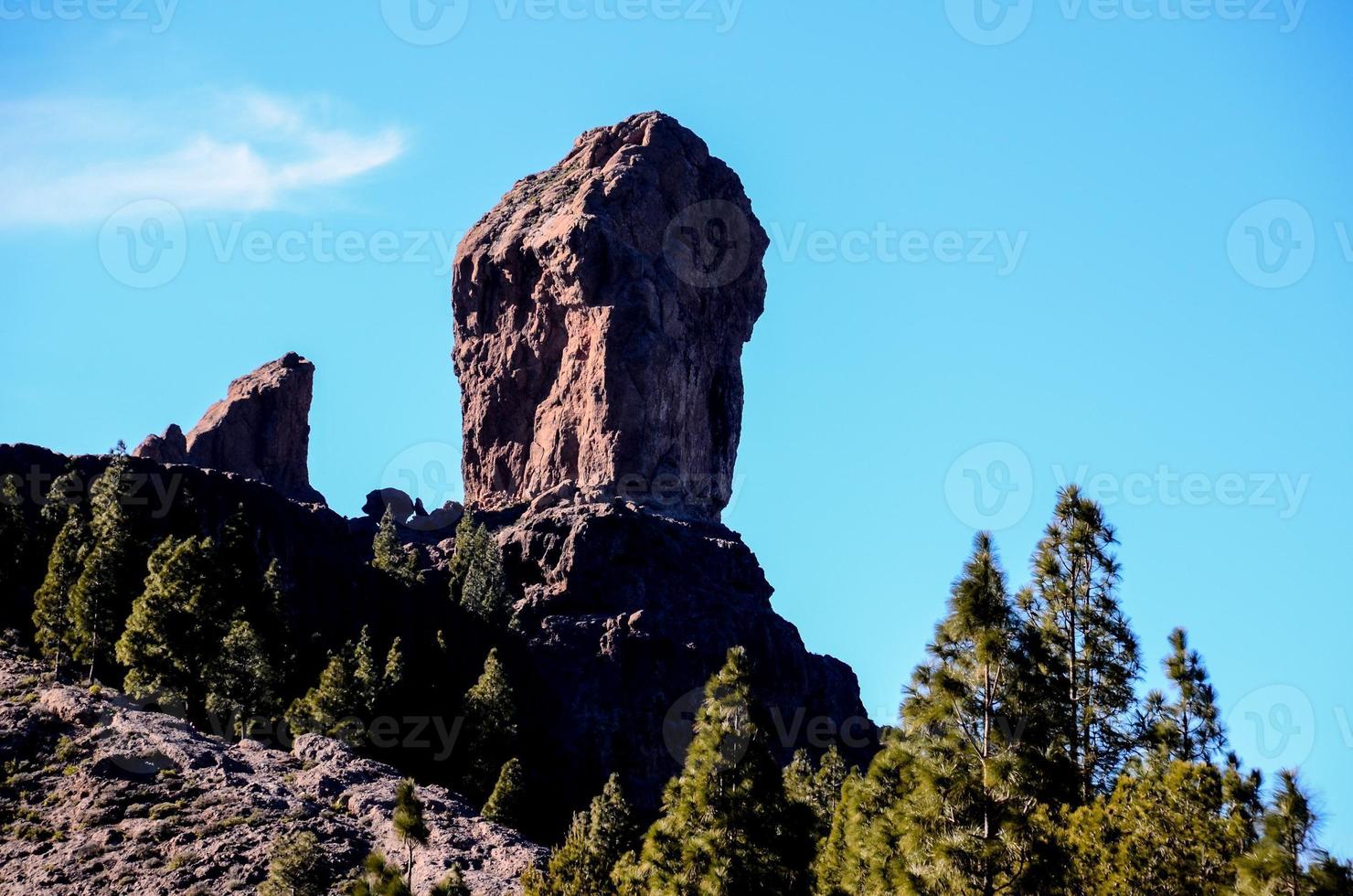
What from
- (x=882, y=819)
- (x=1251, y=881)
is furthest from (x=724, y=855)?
(x=1251, y=881)

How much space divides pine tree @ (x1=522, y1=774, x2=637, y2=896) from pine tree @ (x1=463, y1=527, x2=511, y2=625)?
192ft

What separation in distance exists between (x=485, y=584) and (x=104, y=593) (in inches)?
1786

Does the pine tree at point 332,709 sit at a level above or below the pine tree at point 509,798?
above

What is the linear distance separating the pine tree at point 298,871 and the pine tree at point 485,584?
67126mm

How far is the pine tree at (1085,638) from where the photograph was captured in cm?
3884

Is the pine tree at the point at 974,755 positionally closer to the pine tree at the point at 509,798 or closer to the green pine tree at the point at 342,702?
the pine tree at the point at 509,798

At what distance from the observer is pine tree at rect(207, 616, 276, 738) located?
75125 mm

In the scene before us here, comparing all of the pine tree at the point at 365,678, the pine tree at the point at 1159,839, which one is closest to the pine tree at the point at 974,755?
the pine tree at the point at 1159,839

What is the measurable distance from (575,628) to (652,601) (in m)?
7.52

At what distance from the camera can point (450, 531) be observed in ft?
469

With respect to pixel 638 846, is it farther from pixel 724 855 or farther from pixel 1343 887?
pixel 1343 887

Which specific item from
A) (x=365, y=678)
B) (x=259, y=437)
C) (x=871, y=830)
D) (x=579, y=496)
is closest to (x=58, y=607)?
(x=365, y=678)

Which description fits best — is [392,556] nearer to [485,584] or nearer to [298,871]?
[485,584]

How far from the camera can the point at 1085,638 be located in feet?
129
